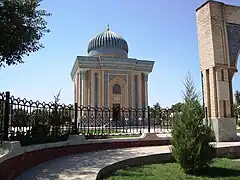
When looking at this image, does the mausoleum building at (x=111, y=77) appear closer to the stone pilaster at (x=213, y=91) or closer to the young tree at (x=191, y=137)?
the stone pilaster at (x=213, y=91)

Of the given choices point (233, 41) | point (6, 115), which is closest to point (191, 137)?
point (6, 115)

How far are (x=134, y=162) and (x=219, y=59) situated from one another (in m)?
6.49

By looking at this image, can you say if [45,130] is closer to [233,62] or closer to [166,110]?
[166,110]

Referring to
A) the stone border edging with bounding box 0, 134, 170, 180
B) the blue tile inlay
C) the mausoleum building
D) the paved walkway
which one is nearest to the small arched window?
the mausoleum building

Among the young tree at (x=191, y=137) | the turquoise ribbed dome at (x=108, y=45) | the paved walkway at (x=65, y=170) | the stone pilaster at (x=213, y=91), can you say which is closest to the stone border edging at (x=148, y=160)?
the paved walkway at (x=65, y=170)

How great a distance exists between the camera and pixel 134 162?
22.7 feet

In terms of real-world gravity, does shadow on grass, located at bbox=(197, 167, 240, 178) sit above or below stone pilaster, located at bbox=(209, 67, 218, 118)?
below

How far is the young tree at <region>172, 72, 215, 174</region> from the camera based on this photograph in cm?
596

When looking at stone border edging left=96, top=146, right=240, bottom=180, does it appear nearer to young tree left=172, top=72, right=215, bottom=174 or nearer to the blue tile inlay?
young tree left=172, top=72, right=215, bottom=174

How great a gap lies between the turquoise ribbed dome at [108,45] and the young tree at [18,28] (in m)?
24.6

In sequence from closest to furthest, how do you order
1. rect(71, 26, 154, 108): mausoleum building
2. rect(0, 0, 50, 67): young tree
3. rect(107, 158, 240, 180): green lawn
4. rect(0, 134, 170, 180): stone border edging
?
1. rect(0, 134, 170, 180): stone border edging
2. rect(107, 158, 240, 180): green lawn
3. rect(0, 0, 50, 67): young tree
4. rect(71, 26, 154, 108): mausoleum building

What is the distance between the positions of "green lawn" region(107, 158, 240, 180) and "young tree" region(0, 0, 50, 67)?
5.67m

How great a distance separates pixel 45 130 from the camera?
7449 mm

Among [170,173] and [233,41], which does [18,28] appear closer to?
[170,173]
